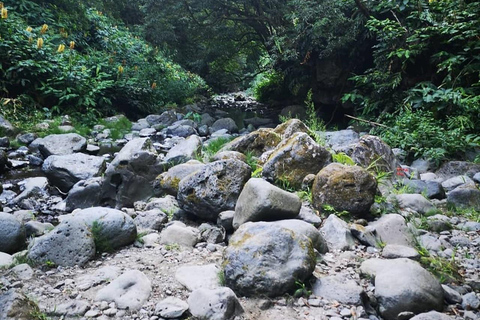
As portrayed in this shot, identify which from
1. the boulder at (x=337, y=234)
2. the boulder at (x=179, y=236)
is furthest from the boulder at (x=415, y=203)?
the boulder at (x=179, y=236)

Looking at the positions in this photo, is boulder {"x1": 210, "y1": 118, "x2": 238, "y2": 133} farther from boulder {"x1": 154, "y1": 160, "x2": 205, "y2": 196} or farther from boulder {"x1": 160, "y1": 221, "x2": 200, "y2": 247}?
boulder {"x1": 160, "y1": 221, "x2": 200, "y2": 247}

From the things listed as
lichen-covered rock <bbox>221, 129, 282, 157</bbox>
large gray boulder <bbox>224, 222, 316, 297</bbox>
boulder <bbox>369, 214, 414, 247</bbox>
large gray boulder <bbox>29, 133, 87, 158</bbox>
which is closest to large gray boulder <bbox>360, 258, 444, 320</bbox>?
large gray boulder <bbox>224, 222, 316, 297</bbox>

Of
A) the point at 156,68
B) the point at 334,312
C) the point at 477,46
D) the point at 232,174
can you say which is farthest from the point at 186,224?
the point at 156,68

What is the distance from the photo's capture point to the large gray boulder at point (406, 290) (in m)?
2.38

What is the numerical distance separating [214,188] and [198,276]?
4.24ft

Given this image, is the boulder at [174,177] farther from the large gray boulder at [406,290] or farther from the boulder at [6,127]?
the boulder at [6,127]

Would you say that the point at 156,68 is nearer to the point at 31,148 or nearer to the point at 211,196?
the point at 31,148

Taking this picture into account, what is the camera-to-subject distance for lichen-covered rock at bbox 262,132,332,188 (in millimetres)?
4457

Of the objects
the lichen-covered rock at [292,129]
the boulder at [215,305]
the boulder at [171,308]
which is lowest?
the boulder at [171,308]

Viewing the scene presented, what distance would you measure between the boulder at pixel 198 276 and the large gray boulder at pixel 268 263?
176 mm

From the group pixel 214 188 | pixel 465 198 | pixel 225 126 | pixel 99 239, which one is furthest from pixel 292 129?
pixel 225 126

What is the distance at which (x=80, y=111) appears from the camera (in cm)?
1031

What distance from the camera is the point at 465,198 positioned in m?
4.33

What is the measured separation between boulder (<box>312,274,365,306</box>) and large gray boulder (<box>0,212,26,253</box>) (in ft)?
8.55
